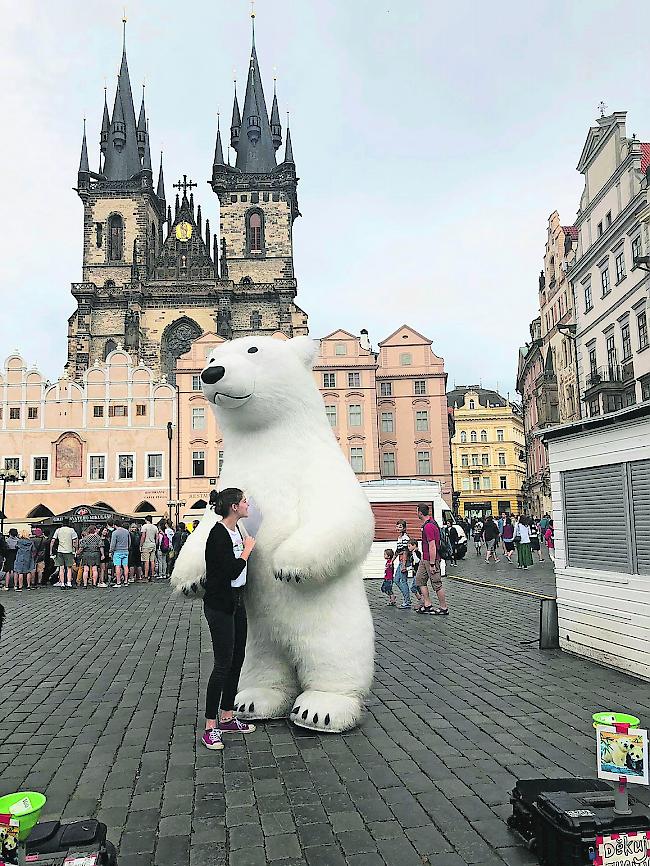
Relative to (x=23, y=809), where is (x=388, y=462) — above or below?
above

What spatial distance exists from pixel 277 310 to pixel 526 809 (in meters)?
48.5

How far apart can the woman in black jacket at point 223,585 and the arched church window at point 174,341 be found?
4511 cm

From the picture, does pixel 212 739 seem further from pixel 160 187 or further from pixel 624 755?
pixel 160 187

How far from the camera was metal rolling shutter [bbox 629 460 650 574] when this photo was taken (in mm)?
5547

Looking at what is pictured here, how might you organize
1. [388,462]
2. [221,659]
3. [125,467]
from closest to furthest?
[221,659]
[125,467]
[388,462]

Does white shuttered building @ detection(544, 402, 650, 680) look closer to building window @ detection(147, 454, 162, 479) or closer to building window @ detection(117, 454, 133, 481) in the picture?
building window @ detection(147, 454, 162, 479)

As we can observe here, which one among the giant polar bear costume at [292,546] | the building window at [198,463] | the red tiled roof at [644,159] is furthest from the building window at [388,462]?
the giant polar bear costume at [292,546]

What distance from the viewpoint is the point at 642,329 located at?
23031 millimetres

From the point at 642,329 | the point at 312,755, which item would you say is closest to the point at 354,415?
the point at 642,329

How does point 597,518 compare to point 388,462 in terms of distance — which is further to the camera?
point 388,462

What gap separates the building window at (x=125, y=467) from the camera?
3547cm

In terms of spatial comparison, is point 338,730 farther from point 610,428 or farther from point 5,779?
point 610,428

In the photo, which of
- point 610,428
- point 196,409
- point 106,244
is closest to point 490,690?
point 610,428

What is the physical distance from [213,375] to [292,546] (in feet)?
3.96
